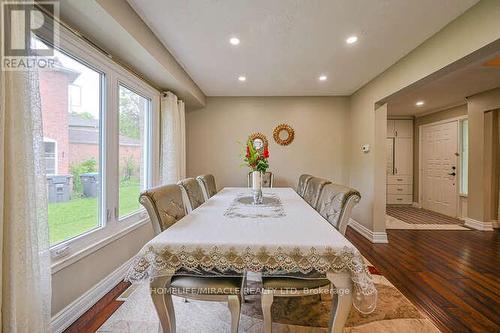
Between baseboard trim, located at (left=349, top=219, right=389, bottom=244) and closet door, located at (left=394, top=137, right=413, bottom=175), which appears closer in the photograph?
baseboard trim, located at (left=349, top=219, right=389, bottom=244)

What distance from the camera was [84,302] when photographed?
1.83 m

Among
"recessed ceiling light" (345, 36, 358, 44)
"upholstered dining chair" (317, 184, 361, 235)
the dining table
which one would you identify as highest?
"recessed ceiling light" (345, 36, 358, 44)

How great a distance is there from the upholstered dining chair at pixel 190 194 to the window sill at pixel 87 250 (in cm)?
84

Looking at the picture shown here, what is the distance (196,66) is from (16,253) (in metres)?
2.71

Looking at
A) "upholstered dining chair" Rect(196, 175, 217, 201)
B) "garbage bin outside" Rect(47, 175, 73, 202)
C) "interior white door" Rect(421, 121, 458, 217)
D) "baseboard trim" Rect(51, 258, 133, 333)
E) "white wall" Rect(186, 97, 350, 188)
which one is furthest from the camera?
"interior white door" Rect(421, 121, 458, 217)

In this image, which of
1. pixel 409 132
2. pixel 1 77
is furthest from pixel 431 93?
pixel 1 77

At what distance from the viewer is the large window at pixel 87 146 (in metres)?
1.73

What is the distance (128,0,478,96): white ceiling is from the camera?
6.11 ft

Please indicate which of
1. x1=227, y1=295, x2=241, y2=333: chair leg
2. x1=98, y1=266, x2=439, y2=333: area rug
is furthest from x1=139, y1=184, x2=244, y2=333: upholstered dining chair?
x1=98, y1=266, x2=439, y2=333: area rug

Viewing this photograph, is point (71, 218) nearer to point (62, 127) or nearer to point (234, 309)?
point (62, 127)

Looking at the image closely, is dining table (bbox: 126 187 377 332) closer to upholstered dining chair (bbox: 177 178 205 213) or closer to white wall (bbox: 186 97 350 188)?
upholstered dining chair (bbox: 177 178 205 213)

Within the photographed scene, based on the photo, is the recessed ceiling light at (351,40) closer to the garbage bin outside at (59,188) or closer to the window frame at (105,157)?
the window frame at (105,157)

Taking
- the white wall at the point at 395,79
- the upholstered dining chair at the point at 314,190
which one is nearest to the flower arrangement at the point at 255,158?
the upholstered dining chair at the point at 314,190

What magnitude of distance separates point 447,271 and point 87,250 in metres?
3.63
